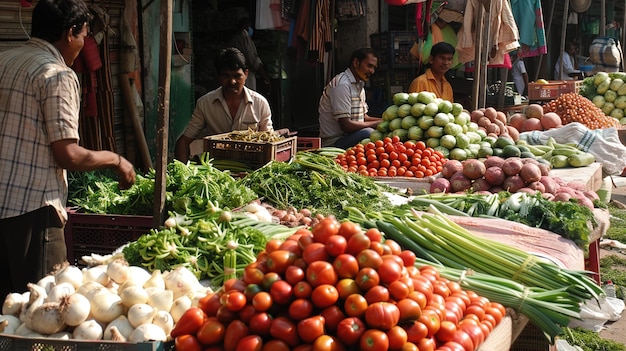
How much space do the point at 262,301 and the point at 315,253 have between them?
10.6 inches

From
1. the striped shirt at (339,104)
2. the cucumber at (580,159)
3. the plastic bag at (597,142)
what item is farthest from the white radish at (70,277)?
the plastic bag at (597,142)

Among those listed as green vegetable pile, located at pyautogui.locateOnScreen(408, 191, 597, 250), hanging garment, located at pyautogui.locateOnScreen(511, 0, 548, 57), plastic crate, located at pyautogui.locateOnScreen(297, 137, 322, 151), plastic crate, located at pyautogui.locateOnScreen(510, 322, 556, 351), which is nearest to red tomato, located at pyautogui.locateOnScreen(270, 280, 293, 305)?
plastic crate, located at pyautogui.locateOnScreen(510, 322, 556, 351)

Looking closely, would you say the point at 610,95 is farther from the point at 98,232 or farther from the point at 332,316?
the point at 332,316

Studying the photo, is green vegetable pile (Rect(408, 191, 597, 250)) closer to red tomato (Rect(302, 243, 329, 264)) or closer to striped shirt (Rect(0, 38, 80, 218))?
red tomato (Rect(302, 243, 329, 264))

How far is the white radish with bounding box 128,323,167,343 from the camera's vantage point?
2.69 metres

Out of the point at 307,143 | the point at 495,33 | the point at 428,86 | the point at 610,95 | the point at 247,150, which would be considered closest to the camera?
the point at 247,150

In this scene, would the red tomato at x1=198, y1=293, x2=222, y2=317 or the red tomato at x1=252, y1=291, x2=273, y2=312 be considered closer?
the red tomato at x1=252, y1=291, x2=273, y2=312

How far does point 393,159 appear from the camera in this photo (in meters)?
6.43

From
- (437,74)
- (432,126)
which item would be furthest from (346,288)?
(437,74)

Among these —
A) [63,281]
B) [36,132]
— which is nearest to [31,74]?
[36,132]

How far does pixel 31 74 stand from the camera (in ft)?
11.5

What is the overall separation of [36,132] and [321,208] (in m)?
1.97

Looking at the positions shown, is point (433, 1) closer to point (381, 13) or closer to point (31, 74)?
point (381, 13)

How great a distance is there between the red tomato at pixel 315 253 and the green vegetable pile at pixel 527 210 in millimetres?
2171
